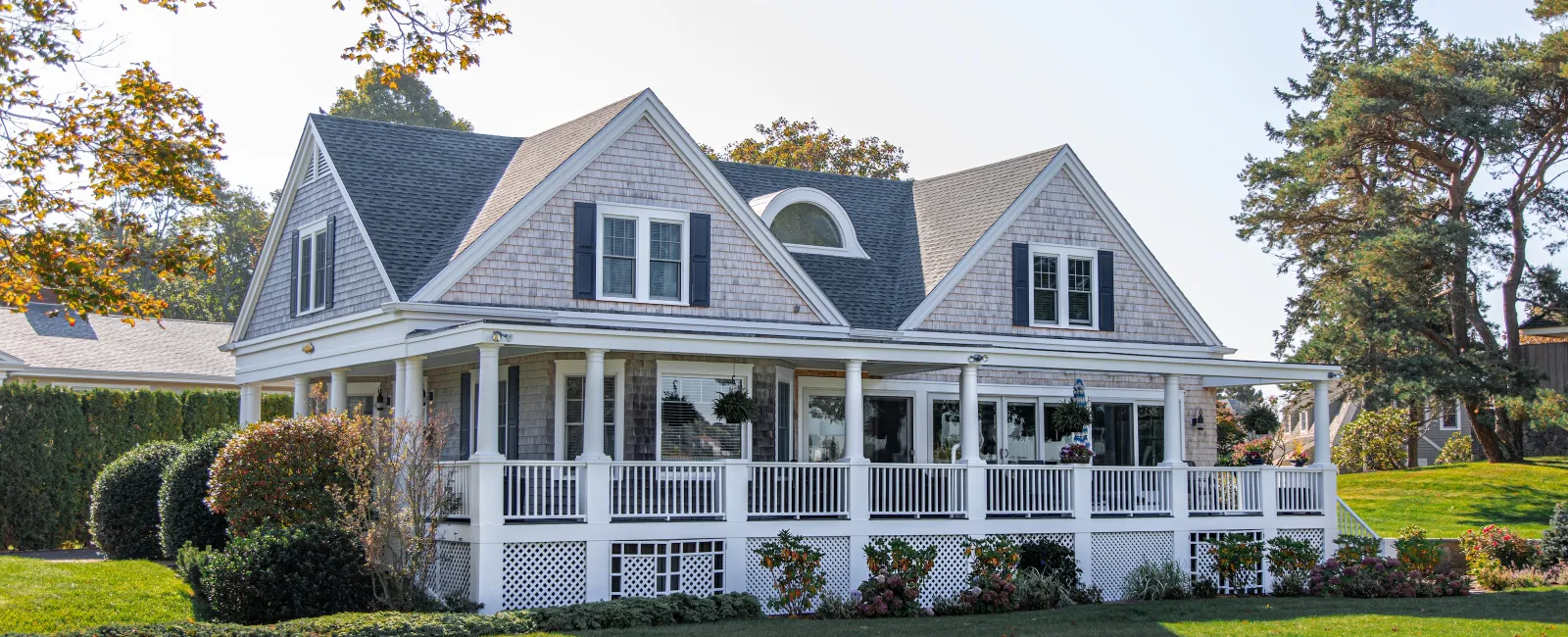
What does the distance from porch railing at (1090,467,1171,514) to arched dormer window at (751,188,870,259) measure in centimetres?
597

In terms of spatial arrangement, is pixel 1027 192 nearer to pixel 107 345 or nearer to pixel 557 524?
pixel 557 524

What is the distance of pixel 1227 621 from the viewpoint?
1703 cm

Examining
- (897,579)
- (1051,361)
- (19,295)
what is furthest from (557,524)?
(1051,361)

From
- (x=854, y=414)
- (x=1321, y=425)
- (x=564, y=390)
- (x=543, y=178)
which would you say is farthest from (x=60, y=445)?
(x=1321, y=425)

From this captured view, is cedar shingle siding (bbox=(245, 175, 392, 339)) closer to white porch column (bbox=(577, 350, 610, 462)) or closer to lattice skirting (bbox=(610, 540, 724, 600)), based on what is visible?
white porch column (bbox=(577, 350, 610, 462))

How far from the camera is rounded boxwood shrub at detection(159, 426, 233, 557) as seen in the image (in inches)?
765

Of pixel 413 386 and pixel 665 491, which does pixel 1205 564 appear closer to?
pixel 665 491

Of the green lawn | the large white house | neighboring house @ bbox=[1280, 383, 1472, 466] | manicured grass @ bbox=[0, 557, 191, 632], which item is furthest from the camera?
neighboring house @ bbox=[1280, 383, 1472, 466]

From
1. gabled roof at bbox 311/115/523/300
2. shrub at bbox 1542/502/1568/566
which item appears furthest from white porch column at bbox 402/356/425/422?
shrub at bbox 1542/502/1568/566

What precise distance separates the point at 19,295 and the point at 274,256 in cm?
893

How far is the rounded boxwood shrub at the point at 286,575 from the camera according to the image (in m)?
15.6

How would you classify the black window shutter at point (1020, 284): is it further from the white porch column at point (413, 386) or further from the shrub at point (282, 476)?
the shrub at point (282, 476)

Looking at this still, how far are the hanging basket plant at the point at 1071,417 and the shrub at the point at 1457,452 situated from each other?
23032mm

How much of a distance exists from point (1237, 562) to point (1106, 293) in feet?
18.0
